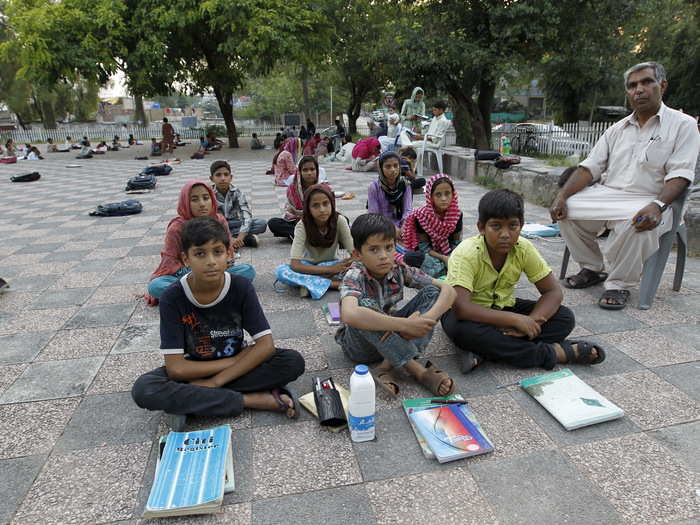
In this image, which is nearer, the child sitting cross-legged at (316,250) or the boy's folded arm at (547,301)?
the boy's folded arm at (547,301)

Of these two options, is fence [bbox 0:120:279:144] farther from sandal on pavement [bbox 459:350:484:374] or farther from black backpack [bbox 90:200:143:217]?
sandal on pavement [bbox 459:350:484:374]

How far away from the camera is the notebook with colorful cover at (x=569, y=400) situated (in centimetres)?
208

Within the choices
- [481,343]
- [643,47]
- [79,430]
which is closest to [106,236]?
[79,430]

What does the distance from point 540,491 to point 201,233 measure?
1743 mm

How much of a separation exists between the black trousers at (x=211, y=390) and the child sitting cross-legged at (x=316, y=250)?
136 centimetres

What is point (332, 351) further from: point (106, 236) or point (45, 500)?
point (106, 236)

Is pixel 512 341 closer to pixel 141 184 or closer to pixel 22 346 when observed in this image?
pixel 22 346

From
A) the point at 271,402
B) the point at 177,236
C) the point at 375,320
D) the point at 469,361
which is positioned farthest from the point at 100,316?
the point at 469,361

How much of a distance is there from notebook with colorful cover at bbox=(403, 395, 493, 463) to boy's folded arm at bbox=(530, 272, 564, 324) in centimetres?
70

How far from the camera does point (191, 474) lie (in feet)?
5.78

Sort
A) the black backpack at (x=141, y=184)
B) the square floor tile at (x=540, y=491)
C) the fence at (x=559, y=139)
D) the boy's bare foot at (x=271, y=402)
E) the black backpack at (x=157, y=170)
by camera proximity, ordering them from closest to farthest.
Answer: the square floor tile at (x=540, y=491) < the boy's bare foot at (x=271, y=402) < the black backpack at (x=141, y=184) < the black backpack at (x=157, y=170) < the fence at (x=559, y=139)

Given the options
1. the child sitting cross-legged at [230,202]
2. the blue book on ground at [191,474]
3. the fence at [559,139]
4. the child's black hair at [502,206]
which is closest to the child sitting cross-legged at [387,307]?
the child's black hair at [502,206]

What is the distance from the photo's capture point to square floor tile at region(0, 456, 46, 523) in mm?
1711

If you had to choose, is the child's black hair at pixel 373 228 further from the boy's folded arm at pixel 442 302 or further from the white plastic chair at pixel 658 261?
the white plastic chair at pixel 658 261
